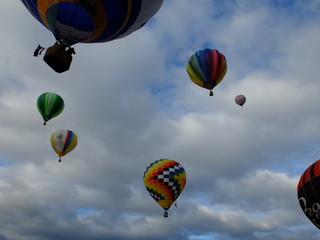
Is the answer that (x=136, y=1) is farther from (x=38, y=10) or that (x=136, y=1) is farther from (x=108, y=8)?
(x=38, y=10)

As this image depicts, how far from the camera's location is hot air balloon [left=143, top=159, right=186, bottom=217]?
30.4 metres

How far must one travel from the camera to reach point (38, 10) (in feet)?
53.3

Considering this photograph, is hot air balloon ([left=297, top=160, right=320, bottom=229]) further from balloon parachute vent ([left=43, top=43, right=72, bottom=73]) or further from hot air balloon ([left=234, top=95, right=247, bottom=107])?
hot air balloon ([left=234, top=95, right=247, bottom=107])

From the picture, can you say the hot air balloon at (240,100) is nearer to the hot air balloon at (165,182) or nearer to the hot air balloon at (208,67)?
the hot air balloon at (208,67)

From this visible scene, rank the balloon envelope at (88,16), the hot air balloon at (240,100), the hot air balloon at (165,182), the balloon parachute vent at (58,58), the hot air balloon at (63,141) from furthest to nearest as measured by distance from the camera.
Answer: the hot air balloon at (240,100) → the hot air balloon at (63,141) → the hot air balloon at (165,182) → the balloon parachute vent at (58,58) → the balloon envelope at (88,16)

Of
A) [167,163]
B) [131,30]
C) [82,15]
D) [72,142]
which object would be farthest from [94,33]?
[72,142]

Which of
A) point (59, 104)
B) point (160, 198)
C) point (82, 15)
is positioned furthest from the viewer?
point (59, 104)

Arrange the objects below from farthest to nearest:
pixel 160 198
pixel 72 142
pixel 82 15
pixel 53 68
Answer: pixel 72 142
pixel 160 198
pixel 53 68
pixel 82 15

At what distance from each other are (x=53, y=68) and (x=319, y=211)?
48.4ft

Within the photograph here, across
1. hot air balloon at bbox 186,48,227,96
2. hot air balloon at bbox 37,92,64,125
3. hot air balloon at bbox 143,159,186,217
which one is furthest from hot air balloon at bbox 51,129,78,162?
hot air balloon at bbox 186,48,227,96

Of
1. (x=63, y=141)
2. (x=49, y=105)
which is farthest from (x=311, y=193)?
(x=63, y=141)

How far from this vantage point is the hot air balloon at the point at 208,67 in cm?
2864

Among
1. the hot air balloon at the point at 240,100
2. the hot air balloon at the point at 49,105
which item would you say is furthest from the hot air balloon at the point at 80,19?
the hot air balloon at the point at 240,100

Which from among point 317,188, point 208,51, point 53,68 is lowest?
point 317,188
